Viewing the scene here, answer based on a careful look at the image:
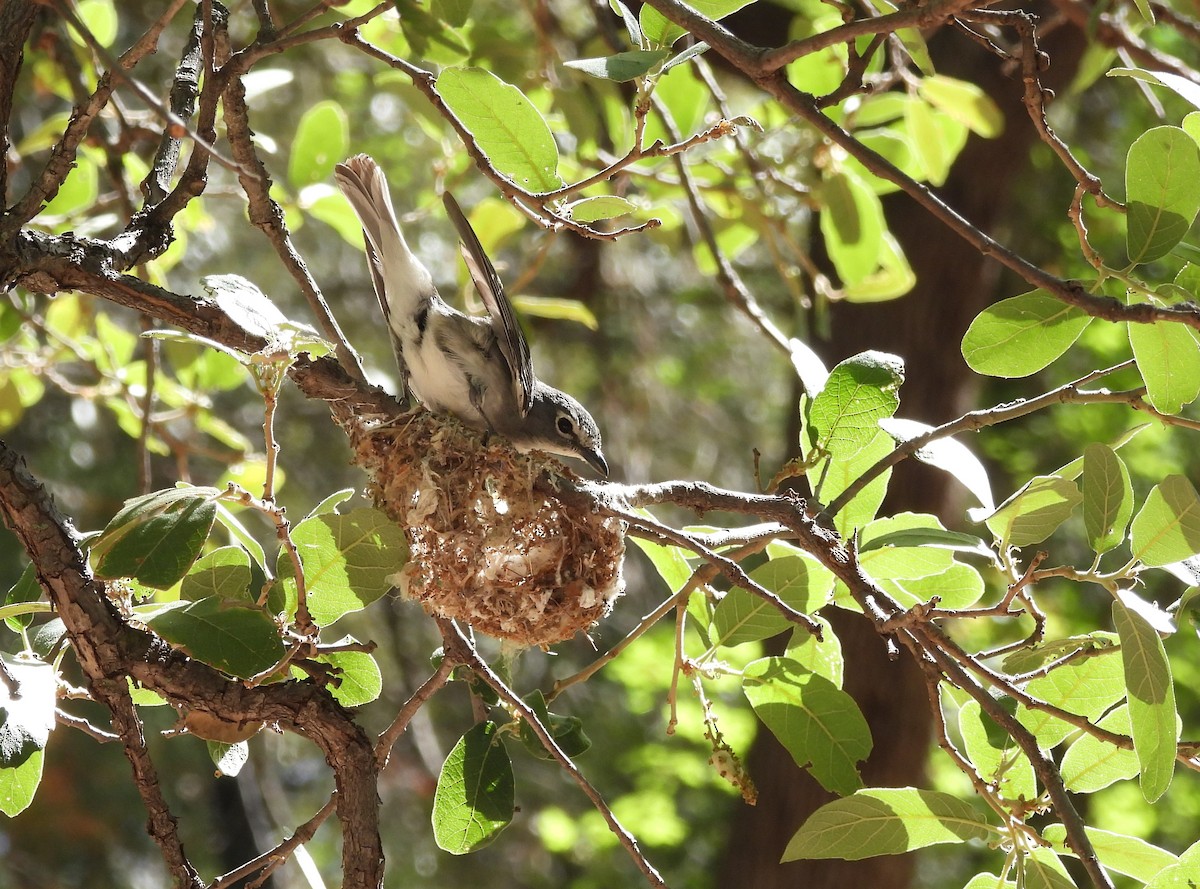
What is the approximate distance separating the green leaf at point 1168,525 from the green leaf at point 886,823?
48 cm

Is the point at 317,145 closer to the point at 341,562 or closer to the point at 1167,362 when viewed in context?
the point at 341,562

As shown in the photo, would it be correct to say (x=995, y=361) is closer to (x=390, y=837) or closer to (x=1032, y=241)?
(x=390, y=837)

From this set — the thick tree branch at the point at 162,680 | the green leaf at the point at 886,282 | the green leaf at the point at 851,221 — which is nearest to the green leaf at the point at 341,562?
the thick tree branch at the point at 162,680

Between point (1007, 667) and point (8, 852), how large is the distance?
20.9 ft

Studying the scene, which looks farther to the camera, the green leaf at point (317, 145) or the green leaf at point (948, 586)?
the green leaf at point (317, 145)

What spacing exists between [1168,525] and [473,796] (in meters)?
1.18

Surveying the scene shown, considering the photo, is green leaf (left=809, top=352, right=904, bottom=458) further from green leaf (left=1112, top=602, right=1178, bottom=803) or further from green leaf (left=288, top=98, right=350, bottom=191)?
green leaf (left=288, top=98, right=350, bottom=191)

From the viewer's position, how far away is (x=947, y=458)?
1.77m

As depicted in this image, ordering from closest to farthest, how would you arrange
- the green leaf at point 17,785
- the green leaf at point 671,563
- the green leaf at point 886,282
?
the green leaf at point 17,785, the green leaf at point 671,563, the green leaf at point 886,282

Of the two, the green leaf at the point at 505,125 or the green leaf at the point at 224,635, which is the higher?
the green leaf at the point at 505,125

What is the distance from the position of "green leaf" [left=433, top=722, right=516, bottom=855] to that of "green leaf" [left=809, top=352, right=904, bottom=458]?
2.54ft

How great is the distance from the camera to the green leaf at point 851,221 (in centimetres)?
304

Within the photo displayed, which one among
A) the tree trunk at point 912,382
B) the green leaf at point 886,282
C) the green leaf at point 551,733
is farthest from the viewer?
the tree trunk at point 912,382

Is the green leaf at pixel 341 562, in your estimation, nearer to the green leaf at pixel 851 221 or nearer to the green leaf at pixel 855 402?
the green leaf at pixel 855 402
